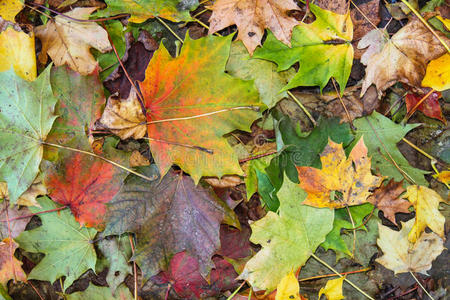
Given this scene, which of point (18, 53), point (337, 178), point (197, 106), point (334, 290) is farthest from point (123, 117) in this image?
point (334, 290)

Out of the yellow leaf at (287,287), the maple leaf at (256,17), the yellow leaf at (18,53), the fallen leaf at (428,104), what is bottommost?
the yellow leaf at (287,287)

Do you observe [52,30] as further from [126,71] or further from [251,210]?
[251,210]

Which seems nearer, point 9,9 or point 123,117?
point 123,117

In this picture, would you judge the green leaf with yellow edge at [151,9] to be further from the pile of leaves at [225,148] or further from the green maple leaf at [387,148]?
the green maple leaf at [387,148]

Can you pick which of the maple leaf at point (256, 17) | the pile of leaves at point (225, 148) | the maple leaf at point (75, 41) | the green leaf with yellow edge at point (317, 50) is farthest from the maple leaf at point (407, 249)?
the maple leaf at point (75, 41)

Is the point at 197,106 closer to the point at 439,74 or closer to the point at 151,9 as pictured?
the point at 151,9

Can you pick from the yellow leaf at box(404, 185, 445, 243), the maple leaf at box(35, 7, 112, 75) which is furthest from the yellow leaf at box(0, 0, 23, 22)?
the yellow leaf at box(404, 185, 445, 243)

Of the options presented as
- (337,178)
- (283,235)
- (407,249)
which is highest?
(337,178)
